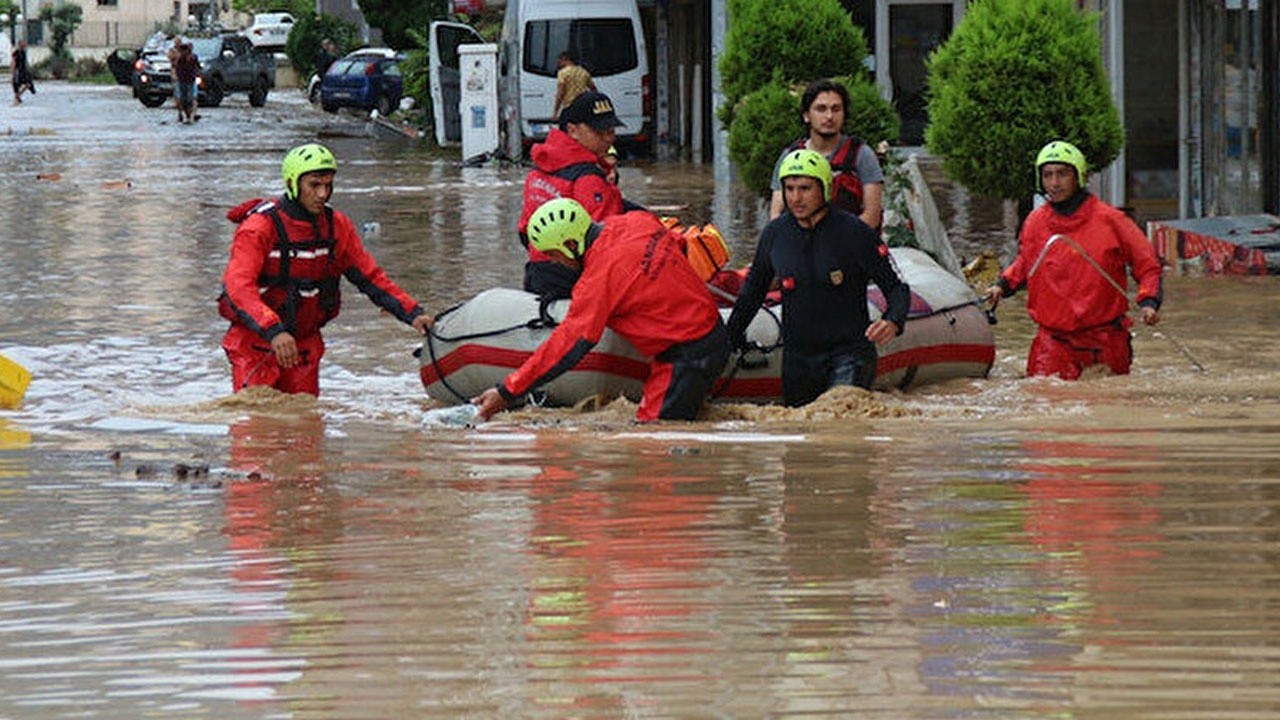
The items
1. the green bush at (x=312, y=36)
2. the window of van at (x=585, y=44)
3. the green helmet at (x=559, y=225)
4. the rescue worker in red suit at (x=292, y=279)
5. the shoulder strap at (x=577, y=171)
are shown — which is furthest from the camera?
the green bush at (x=312, y=36)

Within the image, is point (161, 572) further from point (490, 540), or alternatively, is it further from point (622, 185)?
point (622, 185)

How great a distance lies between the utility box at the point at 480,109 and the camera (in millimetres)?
38281

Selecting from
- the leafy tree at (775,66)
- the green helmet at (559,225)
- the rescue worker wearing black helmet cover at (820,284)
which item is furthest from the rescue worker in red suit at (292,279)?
the leafy tree at (775,66)

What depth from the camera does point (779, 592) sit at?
7695mm

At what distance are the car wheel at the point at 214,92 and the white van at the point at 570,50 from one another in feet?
81.6

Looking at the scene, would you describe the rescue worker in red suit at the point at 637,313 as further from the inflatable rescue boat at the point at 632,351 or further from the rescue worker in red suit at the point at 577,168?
the rescue worker in red suit at the point at 577,168

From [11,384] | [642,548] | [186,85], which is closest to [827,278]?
[642,548]

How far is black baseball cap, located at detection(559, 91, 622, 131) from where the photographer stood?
12633 millimetres

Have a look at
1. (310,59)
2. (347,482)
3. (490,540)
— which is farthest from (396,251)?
(310,59)

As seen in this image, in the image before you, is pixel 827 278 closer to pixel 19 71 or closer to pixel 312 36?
pixel 19 71

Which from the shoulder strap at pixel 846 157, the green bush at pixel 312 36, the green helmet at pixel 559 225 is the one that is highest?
the green bush at pixel 312 36

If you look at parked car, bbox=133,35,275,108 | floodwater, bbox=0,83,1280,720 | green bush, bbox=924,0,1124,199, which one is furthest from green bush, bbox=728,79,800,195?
parked car, bbox=133,35,275,108

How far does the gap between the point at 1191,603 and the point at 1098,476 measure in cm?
248

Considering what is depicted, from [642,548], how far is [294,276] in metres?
3.99
